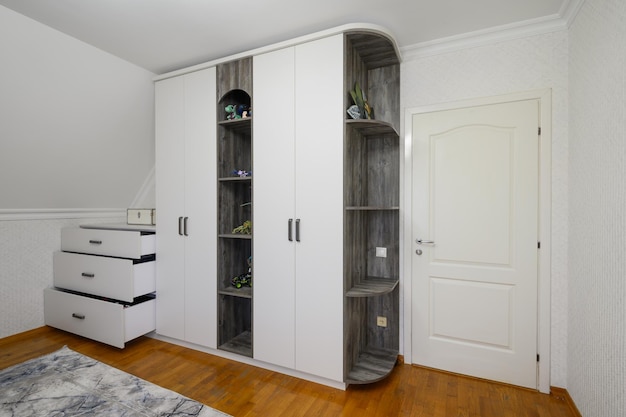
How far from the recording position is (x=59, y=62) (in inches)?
90.2

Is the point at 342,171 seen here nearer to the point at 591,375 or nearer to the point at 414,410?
the point at 414,410

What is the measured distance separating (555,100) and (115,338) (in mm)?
3814

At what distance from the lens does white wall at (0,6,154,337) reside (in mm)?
2203

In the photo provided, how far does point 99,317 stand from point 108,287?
10.0 inches

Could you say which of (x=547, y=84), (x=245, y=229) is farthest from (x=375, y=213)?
(x=547, y=84)

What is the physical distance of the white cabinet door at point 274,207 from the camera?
2.22 metres

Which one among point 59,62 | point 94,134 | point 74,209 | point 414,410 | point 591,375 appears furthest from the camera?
point 74,209

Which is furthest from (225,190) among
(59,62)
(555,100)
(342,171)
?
(555,100)

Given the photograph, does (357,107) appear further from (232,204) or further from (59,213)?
(59,213)

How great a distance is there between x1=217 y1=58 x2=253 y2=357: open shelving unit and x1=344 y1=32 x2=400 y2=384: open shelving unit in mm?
831

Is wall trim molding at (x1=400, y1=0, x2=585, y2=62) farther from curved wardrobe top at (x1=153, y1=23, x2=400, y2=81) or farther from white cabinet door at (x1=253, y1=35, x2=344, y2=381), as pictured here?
white cabinet door at (x1=253, y1=35, x2=344, y2=381)

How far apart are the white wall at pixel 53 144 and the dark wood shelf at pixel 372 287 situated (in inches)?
104

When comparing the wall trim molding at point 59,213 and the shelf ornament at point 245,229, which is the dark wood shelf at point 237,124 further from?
the wall trim molding at point 59,213

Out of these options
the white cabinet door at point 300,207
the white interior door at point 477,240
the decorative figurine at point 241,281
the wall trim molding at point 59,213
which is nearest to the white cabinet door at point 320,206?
the white cabinet door at point 300,207
